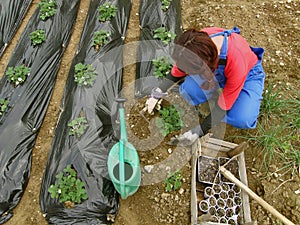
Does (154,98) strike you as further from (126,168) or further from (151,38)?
(151,38)

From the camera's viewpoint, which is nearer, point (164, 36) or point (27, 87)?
point (27, 87)

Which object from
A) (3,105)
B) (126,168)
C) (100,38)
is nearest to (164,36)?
(100,38)

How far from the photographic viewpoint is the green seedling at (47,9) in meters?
4.09

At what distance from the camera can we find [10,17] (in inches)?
168

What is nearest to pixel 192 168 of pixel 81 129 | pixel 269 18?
pixel 81 129

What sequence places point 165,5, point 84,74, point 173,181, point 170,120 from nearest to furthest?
point 173,181 → point 170,120 → point 84,74 → point 165,5

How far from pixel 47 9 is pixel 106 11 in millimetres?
835

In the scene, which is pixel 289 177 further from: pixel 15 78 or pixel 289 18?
pixel 15 78

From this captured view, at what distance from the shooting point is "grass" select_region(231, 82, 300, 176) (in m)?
3.10

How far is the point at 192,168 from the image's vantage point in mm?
3086

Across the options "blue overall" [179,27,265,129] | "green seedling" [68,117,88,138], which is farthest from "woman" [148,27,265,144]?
"green seedling" [68,117,88,138]

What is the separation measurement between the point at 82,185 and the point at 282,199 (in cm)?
201

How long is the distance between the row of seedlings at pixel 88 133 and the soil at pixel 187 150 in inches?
5.9

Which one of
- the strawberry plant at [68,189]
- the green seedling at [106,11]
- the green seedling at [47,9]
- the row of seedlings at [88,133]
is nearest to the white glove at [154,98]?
the row of seedlings at [88,133]
